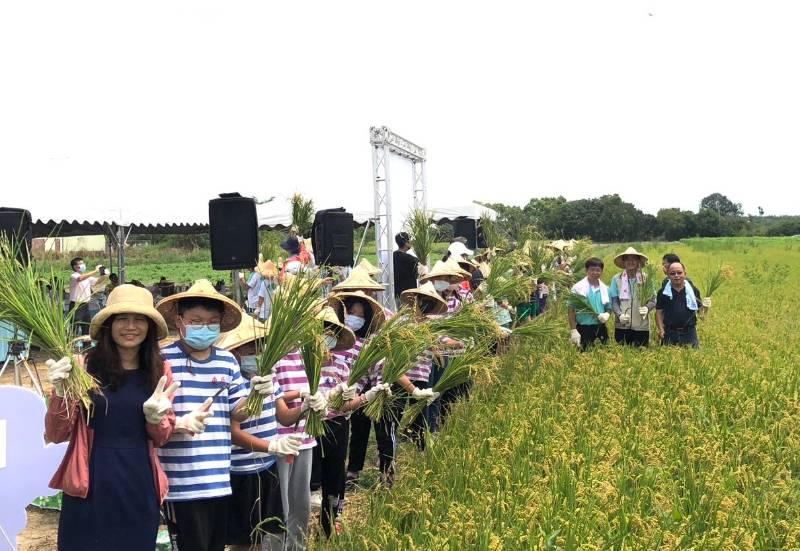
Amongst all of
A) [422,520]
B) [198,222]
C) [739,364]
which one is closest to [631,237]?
[198,222]

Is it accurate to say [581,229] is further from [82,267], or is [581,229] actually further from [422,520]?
[422,520]

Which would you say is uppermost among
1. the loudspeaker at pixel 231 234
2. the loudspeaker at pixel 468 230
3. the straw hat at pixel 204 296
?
the loudspeaker at pixel 468 230

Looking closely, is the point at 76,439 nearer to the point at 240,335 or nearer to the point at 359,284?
the point at 240,335

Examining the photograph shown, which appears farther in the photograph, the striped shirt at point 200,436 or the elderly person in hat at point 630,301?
the elderly person in hat at point 630,301

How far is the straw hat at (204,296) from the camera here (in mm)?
2707

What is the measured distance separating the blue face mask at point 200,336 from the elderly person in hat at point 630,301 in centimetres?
440

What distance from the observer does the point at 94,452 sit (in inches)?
91.8

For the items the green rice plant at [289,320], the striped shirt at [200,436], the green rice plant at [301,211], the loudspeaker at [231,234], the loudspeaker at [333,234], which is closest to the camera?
the striped shirt at [200,436]

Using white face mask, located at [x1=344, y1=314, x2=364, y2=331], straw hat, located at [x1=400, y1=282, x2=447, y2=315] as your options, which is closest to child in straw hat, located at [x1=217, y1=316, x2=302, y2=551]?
white face mask, located at [x1=344, y1=314, x2=364, y2=331]

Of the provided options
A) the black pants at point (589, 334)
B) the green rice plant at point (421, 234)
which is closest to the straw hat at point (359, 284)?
the black pants at point (589, 334)

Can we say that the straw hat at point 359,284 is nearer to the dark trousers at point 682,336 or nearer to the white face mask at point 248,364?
the white face mask at point 248,364

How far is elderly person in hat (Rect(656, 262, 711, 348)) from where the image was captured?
6.00 m

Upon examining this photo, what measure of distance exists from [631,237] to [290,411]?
185 feet

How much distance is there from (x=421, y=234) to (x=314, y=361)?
627 centimetres
